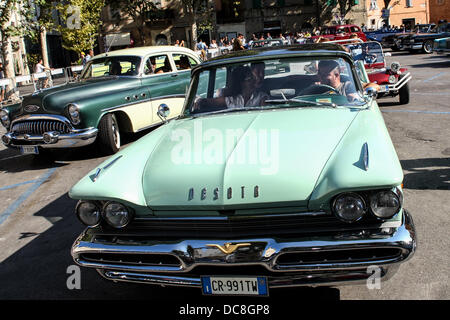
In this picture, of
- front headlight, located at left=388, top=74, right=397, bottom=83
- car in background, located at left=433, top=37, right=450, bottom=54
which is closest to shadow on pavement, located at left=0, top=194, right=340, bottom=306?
front headlight, located at left=388, top=74, right=397, bottom=83

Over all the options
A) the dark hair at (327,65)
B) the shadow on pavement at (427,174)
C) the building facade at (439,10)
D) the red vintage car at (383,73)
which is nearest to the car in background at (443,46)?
the red vintage car at (383,73)

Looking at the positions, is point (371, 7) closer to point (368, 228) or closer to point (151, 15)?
point (151, 15)

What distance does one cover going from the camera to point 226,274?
9.71ft

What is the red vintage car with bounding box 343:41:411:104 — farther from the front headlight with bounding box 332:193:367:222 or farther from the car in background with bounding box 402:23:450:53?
the car in background with bounding box 402:23:450:53

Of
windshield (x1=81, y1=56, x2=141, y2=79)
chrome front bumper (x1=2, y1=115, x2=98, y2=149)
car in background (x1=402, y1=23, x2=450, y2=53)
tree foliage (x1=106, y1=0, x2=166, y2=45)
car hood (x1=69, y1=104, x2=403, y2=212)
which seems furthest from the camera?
tree foliage (x1=106, y1=0, x2=166, y2=45)

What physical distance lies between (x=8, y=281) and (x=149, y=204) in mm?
1778

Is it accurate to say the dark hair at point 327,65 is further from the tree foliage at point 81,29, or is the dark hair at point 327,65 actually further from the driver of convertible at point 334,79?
the tree foliage at point 81,29

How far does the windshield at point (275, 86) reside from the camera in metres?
4.27

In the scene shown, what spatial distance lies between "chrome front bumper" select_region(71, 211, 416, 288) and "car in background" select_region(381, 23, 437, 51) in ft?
88.3

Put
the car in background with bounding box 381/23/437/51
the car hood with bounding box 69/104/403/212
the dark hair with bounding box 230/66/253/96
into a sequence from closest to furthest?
the car hood with bounding box 69/104/403/212, the dark hair with bounding box 230/66/253/96, the car in background with bounding box 381/23/437/51

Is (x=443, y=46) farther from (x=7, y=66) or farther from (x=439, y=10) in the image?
(x=439, y=10)

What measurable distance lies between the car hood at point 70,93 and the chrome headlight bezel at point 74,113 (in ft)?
0.30

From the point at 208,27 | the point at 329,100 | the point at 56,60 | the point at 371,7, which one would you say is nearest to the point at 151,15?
the point at 208,27

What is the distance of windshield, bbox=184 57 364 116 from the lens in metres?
4.27
